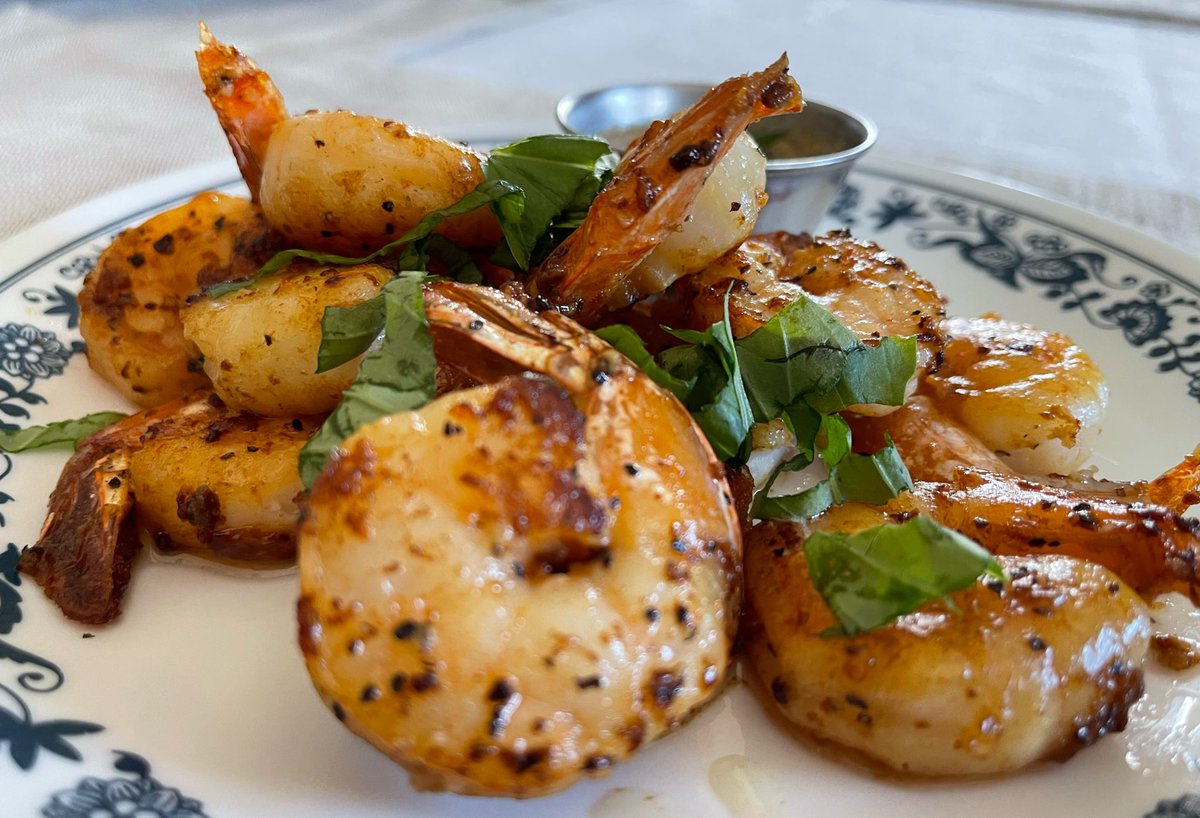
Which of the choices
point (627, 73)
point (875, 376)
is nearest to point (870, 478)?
point (875, 376)

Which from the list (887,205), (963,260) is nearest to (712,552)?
(963,260)

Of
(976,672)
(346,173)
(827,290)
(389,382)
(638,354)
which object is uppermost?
(346,173)

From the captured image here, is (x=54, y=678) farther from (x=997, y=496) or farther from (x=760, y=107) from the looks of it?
(x=997, y=496)

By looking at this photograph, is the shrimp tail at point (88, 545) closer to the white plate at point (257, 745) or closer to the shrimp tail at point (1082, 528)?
the white plate at point (257, 745)

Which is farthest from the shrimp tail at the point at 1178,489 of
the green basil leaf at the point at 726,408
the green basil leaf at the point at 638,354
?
the green basil leaf at the point at 638,354

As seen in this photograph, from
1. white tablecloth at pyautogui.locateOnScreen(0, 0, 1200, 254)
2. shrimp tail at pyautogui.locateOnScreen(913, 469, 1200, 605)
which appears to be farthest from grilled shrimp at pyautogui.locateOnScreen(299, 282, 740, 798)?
white tablecloth at pyautogui.locateOnScreen(0, 0, 1200, 254)

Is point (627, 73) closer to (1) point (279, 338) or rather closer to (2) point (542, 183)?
(2) point (542, 183)

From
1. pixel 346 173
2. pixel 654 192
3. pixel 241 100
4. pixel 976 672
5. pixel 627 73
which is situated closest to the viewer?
pixel 976 672
